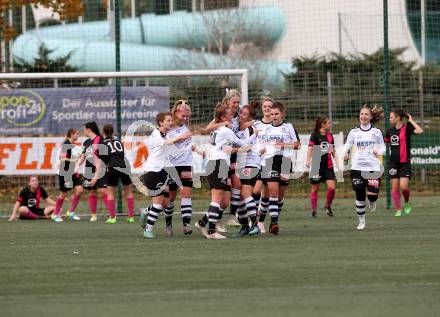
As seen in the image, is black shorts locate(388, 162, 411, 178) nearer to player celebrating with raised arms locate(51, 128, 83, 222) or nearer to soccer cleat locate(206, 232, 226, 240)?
player celebrating with raised arms locate(51, 128, 83, 222)

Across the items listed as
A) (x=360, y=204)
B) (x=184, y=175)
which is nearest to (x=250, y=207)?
(x=184, y=175)

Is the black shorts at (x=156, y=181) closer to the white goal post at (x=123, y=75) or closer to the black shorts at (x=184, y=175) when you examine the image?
the black shorts at (x=184, y=175)

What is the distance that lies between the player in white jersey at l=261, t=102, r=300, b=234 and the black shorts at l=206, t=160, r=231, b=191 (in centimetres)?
87

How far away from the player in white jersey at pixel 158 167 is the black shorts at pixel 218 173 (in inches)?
24.2

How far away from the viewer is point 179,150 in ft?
51.8

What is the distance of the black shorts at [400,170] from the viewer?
21.0m

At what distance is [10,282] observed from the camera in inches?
417

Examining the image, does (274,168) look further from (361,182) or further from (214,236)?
(361,182)

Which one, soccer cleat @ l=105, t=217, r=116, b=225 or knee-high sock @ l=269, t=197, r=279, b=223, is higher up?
knee-high sock @ l=269, t=197, r=279, b=223

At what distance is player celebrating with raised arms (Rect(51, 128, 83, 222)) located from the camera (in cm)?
2119

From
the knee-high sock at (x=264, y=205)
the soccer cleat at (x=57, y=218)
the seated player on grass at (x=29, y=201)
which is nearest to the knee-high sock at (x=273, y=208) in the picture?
the knee-high sock at (x=264, y=205)

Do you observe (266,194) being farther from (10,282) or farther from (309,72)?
(309,72)

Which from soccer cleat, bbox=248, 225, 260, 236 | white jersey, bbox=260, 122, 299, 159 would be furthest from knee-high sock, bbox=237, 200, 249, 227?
white jersey, bbox=260, 122, 299, 159

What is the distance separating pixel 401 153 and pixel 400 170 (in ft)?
1.11
